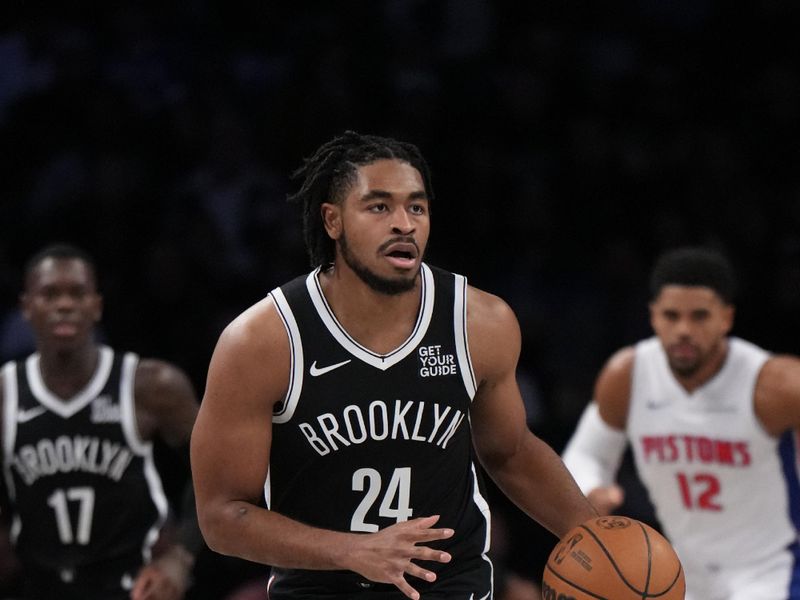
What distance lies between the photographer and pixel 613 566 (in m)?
3.41

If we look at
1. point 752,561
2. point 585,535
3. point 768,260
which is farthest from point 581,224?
point 585,535

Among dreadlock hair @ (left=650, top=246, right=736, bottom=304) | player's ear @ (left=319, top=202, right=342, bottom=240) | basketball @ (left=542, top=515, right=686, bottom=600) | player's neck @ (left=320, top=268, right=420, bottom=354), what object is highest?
dreadlock hair @ (left=650, top=246, right=736, bottom=304)

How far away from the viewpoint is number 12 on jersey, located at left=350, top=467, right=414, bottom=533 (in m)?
3.53

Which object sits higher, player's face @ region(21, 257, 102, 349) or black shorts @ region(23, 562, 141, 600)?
player's face @ region(21, 257, 102, 349)

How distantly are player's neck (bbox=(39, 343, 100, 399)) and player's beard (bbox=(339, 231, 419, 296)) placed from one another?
6.50ft

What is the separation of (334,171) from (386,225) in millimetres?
293

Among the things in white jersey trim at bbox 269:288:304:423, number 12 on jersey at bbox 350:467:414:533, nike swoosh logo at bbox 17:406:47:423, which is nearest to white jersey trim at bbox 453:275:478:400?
number 12 on jersey at bbox 350:467:414:533

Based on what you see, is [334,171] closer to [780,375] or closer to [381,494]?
[381,494]

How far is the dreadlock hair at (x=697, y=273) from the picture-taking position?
199 inches

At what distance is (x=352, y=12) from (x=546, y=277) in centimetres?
220

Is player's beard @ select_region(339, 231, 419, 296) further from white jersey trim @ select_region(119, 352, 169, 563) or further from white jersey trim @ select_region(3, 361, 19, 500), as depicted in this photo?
white jersey trim @ select_region(3, 361, 19, 500)

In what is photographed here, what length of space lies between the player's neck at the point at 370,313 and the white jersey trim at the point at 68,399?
6.10 feet

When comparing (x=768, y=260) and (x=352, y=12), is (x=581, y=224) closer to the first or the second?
(x=768, y=260)

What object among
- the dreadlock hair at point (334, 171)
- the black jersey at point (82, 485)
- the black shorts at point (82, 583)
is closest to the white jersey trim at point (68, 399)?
the black jersey at point (82, 485)
